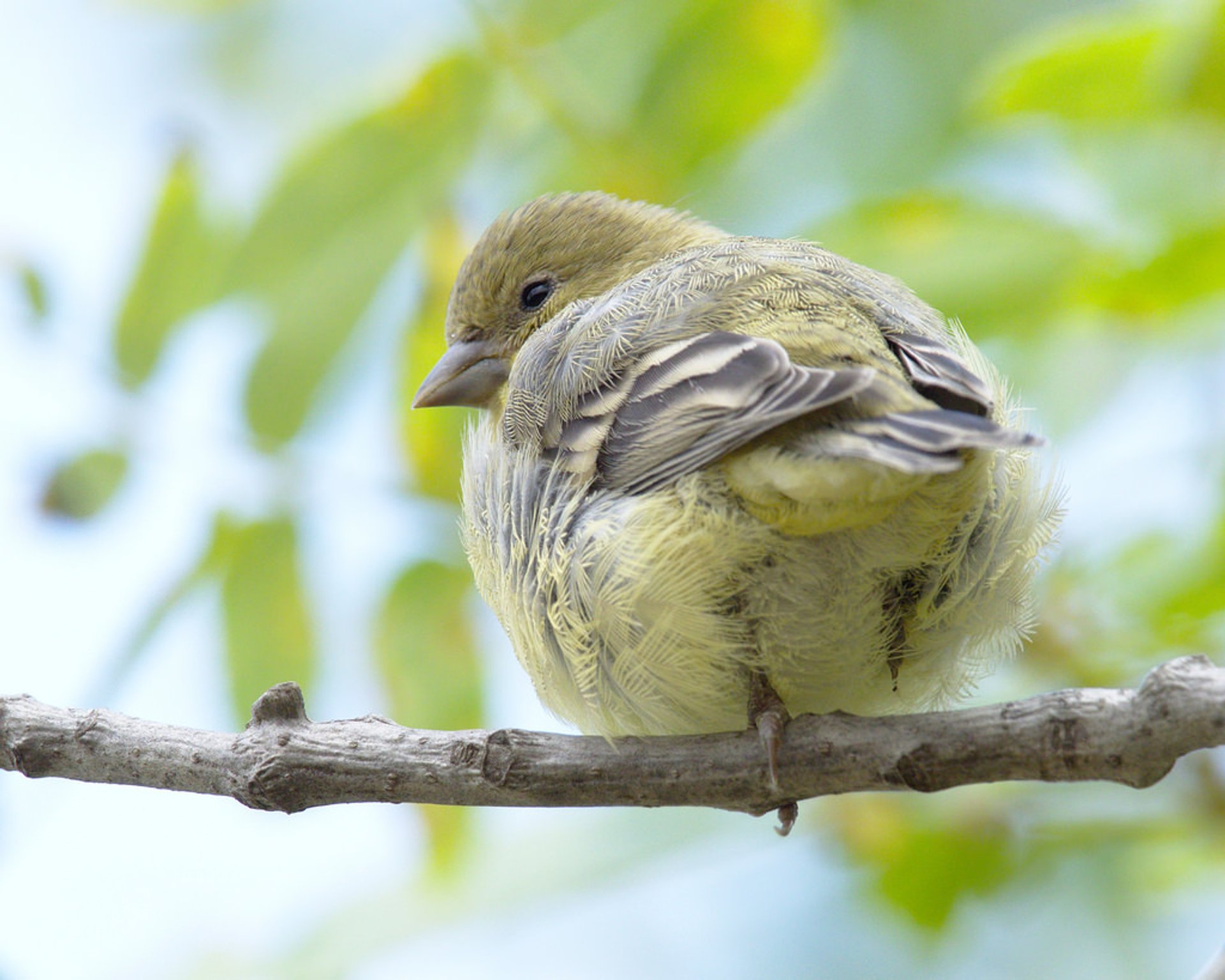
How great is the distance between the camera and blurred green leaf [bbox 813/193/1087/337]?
345cm

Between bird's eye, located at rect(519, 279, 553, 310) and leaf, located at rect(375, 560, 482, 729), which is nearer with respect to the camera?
leaf, located at rect(375, 560, 482, 729)

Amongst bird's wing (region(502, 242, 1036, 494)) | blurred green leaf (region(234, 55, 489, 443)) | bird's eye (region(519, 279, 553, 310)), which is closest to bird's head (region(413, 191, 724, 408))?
bird's eye (region(519, 279, 553, 310))

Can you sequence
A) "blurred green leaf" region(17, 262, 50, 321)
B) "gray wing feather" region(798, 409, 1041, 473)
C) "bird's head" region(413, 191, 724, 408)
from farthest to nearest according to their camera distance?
"bird's head" region(413, 191, 724, 408) → "blurred green leaf" region(17, 262, 50, 321) → "gray wing feather" region(798, 409, 1041, 473)

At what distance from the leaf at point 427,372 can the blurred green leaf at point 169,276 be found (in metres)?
0.59

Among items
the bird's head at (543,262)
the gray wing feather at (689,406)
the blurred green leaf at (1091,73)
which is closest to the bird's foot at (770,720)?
the gray wing feather at (689,406)

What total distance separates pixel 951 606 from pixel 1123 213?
56.5 inches

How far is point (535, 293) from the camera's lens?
4.13 m

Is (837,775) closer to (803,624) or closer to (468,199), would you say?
(803,624)

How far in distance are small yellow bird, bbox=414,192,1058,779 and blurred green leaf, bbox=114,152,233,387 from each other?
0.91 m

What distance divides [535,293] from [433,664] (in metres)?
1.23

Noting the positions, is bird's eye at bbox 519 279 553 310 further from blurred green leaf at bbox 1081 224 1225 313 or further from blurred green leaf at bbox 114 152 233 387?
blurred green leaf at bbox 1081 224 1225 313

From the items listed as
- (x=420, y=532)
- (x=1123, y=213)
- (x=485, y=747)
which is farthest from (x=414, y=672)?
(x=1123, y=213)

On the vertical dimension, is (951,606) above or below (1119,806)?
above

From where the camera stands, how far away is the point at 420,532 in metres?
3.80
